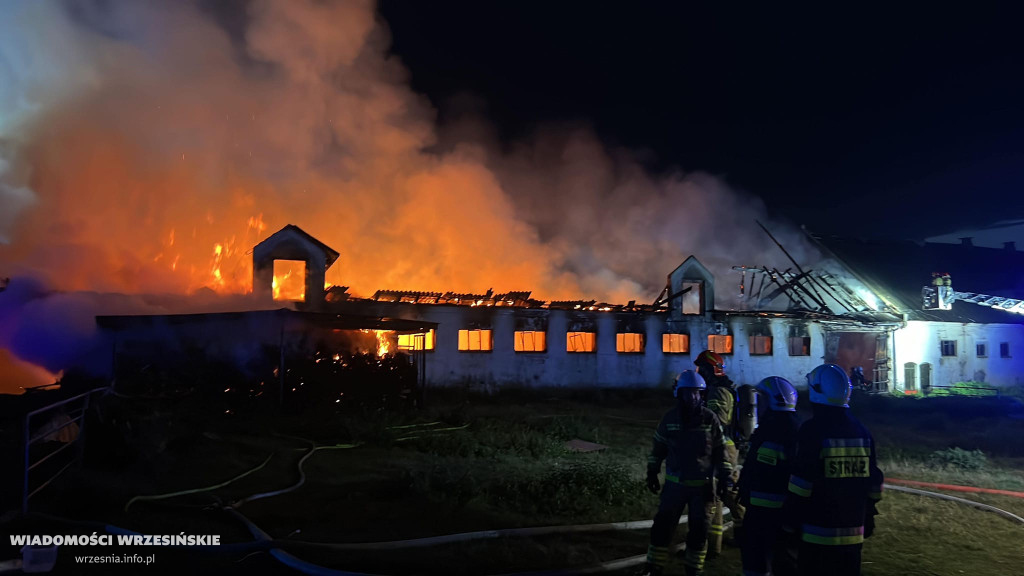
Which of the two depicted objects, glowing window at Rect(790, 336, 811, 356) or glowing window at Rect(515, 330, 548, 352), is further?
glowing window at Rect(790, 336, 811, 356)

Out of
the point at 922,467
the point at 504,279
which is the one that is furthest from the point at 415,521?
the point at 504,279

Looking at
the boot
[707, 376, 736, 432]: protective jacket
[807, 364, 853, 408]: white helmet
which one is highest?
[807, 364, 853, 408]: white helmet

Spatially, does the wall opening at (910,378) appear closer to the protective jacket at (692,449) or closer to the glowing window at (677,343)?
the glowing window at (677,343)

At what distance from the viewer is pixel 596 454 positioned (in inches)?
481

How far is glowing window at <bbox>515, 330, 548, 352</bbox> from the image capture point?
79.2ft

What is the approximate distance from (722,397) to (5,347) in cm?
1967

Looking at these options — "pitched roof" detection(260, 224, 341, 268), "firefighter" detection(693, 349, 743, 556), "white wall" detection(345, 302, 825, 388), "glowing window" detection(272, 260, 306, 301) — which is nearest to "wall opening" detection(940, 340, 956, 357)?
"white wall" detection(345, 302, 825, 388)

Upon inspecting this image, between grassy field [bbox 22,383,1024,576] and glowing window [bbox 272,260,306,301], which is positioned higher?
glowing window [bbox 272,260,306,301]

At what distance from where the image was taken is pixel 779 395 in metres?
4.97

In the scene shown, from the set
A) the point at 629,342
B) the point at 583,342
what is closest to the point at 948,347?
the point at 629,342

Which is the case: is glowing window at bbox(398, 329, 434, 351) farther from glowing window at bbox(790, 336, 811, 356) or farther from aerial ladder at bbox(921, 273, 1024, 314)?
aerial ladder at bbox(921, 273, 1024, 314)

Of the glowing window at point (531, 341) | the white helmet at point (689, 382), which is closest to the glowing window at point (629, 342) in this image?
the glowing window at point (531, 341)

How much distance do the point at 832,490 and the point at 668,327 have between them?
22.4m

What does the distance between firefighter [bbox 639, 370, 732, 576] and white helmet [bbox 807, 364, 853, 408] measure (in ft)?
4.81
